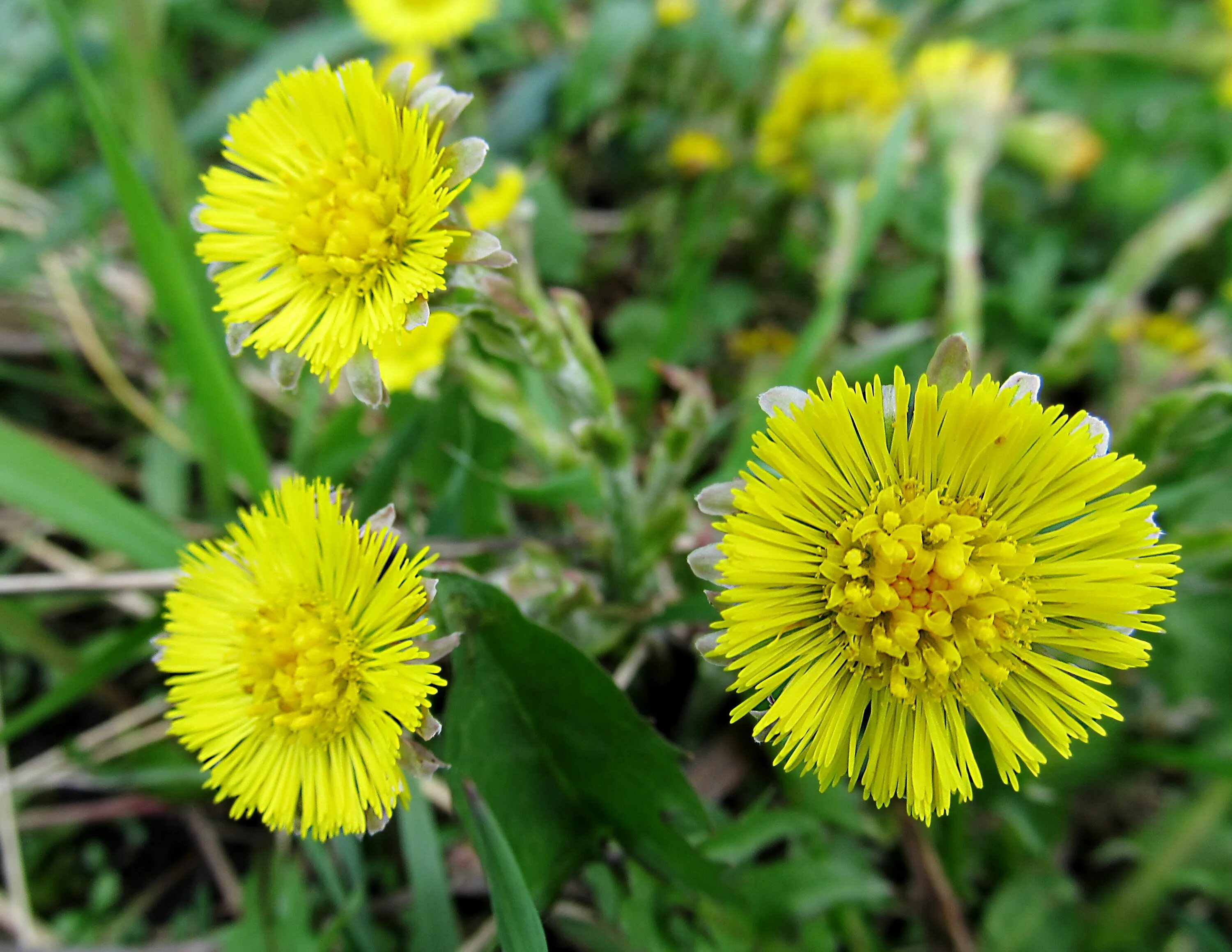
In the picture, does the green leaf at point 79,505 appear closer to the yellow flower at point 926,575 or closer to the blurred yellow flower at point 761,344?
the yellow flower at point 926,575

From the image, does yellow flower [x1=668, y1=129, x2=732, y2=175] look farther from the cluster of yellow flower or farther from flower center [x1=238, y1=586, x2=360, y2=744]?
flower center [x1=238, y1=586, x2=360, y2=744]

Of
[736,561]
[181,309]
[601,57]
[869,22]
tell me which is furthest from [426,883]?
[869,22]

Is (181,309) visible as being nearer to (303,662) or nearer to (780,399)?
(303,662)

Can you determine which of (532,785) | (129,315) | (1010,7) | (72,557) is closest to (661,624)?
(532,785)

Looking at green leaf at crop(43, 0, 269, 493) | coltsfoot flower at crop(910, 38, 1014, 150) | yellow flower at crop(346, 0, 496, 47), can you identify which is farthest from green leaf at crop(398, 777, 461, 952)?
yellow flower at crop(346, 0, 496, 47)

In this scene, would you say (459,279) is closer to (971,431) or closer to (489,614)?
(489,614)

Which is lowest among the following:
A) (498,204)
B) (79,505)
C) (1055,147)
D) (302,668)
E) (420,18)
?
(302,668)
